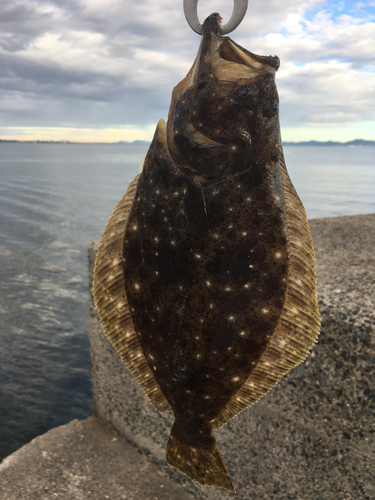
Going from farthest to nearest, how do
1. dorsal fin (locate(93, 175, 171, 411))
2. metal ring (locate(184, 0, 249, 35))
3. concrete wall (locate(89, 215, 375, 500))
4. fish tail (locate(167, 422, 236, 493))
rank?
concrete wall (locate(89, 215, 375, 500)) < fish tail (locate(167, 422, 236, 493)) < dorsal fin (locate(93, 175, 171, 411)) < metal ring (locate(184, 0, 249, 35))

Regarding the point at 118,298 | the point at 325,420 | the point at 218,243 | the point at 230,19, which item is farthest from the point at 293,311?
the point at 325,420

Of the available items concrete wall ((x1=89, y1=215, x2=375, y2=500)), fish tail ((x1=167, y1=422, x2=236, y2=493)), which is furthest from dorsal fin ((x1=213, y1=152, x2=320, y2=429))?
concrete wall ((x1=89, y1=215, x2=375, y2=500))

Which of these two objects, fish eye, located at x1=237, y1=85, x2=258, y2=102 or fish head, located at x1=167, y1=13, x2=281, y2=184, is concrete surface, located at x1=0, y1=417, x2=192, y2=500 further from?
fish eye, located at x1=237, y1=85, x2=258, y2=102

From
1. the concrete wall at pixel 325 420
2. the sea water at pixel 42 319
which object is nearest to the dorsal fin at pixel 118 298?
the concrete wall at pixel 325 420

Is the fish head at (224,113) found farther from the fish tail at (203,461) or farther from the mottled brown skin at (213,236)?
the fish tail at (203,461)

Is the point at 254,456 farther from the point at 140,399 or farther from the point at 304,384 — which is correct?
the point at 140,399

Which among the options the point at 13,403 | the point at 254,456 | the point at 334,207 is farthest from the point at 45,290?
the point at 334,207

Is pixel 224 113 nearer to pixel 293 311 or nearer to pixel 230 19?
pixel 230 19
